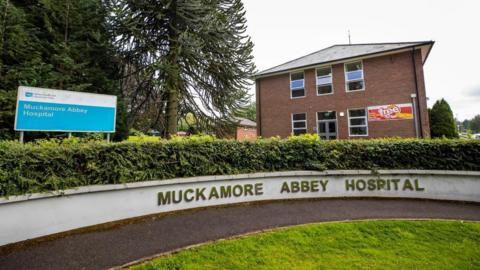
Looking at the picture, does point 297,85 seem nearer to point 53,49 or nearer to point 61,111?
point 53,49

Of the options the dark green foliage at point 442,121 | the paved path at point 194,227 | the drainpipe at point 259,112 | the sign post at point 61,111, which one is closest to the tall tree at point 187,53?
the sign post at point 61,111

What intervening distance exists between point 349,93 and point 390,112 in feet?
8.91

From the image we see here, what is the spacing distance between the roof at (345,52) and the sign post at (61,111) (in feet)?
35.3

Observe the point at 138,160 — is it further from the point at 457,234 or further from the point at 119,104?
the point at 457,234

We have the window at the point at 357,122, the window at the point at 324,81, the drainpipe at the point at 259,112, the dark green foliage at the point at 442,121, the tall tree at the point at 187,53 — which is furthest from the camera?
the drainpipe at the point at 259,112

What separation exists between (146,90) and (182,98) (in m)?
1.48

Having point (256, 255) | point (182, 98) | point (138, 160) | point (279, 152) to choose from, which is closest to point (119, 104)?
point (182, 98)

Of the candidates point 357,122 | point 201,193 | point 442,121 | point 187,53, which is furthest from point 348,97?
point 201,193

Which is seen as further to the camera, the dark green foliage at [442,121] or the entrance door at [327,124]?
the entrance door at [327,124]

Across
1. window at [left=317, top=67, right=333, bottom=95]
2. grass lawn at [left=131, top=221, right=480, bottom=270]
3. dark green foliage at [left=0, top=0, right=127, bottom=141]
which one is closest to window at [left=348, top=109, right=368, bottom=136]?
window at [left=317, top=67, right=333, bottom=95]

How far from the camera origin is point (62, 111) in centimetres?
521

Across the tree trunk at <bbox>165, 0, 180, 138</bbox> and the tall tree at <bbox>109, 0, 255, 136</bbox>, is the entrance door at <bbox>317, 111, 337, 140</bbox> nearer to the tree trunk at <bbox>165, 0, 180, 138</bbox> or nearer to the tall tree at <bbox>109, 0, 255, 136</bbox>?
the tall tree at <bbox>109, 0, 255, 136</bbox>

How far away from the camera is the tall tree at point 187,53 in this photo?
25.4ft

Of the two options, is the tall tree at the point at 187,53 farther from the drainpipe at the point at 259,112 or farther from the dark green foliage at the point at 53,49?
the drainpipe at the point at 259,112
